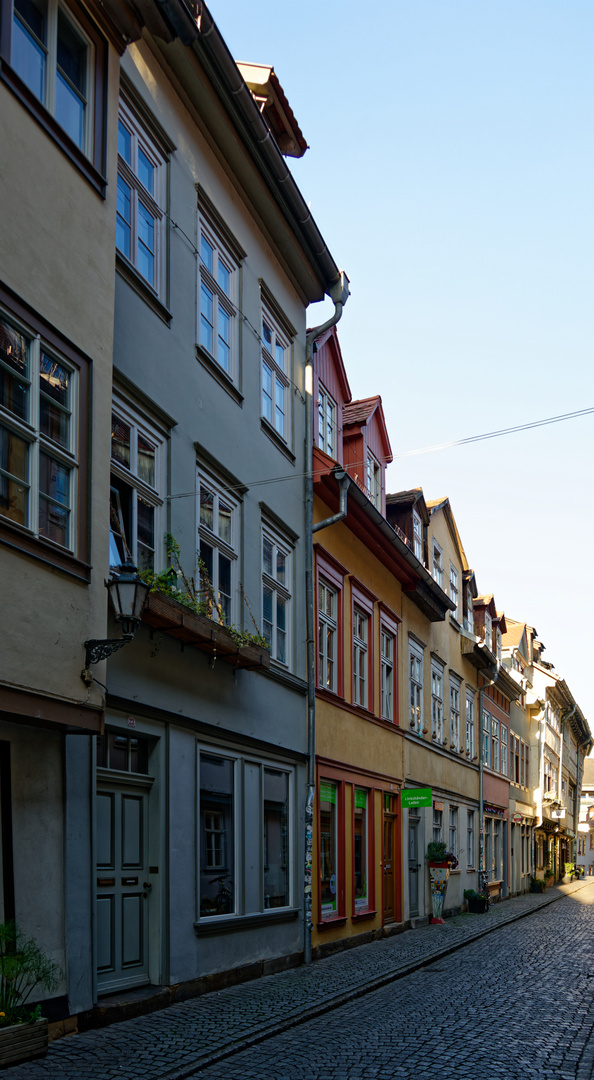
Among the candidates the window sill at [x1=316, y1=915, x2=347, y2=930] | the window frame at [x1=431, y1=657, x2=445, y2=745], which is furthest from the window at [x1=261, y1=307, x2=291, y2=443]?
the window frame at [x1=431, y1=657, x2=445, y2=745]

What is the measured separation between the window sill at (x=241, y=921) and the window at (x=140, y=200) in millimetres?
6781

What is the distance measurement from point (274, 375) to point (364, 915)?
935 cm

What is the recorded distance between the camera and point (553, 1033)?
1052 cm

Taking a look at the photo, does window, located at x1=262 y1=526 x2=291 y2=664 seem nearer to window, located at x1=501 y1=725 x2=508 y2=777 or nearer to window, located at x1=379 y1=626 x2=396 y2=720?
window, located at x1=379 y1=626 x2=396 y2=720

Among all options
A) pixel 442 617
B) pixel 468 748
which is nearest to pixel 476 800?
pixel 468 748

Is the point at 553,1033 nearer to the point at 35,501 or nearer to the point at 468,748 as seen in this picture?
the point at 35,501

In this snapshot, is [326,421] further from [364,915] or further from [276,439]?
[364,915]

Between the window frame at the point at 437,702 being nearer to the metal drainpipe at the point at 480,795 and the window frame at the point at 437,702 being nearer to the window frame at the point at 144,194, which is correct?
the metal drainpipe at the point at 480,795

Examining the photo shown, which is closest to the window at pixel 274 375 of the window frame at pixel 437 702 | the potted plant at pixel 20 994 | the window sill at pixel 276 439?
the window sill at pixel 276 439

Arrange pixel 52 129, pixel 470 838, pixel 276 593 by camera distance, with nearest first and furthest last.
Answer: pixel 52 129 < pixel 276 593 < pixel 470 838

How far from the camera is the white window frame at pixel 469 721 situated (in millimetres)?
33875

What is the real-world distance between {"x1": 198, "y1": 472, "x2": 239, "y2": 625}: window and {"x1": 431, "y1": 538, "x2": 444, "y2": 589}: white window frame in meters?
15.9

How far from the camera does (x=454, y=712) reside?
31.8 m

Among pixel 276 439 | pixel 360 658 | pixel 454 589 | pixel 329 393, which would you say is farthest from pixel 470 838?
pixel 276 439
